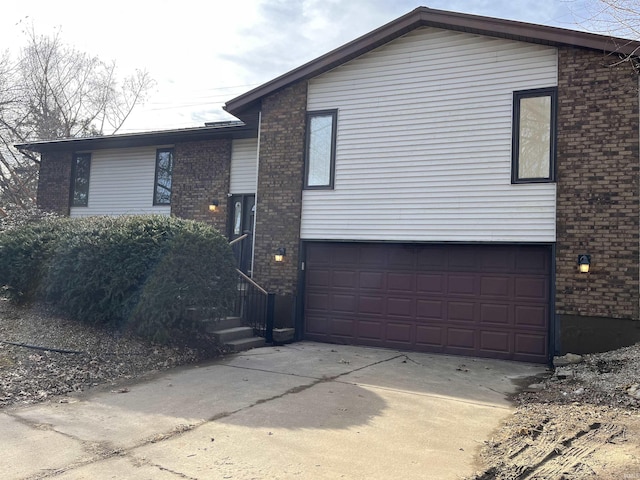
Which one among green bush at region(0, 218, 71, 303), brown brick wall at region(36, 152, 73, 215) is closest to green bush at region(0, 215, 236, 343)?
green bush at region(0, 218, 71, 303)

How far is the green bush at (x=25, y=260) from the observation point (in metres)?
8.62

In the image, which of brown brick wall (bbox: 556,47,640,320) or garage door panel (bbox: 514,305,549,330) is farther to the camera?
garage door panel (bbox: 514,305,549,330)

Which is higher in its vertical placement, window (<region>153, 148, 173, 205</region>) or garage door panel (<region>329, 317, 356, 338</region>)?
window (<region>153, 148, 173, 205</region>)

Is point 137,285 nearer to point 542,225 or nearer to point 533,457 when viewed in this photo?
point 533,457

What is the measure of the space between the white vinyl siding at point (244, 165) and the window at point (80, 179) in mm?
5287

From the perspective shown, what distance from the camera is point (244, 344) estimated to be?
29.2ft

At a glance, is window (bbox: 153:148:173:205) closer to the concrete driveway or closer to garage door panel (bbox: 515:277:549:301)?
the concrete driveway

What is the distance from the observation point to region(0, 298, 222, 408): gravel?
231 inches

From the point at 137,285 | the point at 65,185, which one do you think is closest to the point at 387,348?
the point at 137,285

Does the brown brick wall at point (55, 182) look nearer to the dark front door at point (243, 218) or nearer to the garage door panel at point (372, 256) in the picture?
the dark front door at point (243, 218)

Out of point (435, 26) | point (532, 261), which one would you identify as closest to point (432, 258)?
point (532, 261)

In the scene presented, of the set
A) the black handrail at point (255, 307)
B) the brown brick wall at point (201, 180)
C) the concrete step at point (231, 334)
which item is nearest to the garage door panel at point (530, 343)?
the black handrail at point (255, 307)

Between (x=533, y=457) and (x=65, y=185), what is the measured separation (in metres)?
15.3

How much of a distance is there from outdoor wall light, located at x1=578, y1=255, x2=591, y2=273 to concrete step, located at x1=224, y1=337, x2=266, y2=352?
591 centimetres
